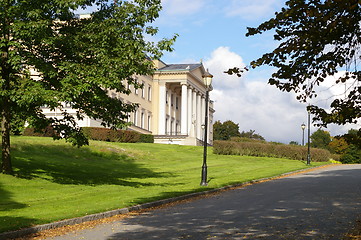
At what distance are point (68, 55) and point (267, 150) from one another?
3235 cm

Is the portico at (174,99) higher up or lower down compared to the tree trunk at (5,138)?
higher up

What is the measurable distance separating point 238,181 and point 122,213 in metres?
11.1

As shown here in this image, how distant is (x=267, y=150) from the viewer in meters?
48.1

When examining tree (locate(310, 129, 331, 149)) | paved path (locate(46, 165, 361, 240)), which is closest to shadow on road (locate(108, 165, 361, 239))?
paved path (locate(46, 165, 361, 240))

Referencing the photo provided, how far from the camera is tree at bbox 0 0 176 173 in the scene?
17.2 metres

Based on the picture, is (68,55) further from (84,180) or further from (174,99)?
(174,99)

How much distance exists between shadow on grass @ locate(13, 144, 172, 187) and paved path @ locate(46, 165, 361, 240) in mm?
8217

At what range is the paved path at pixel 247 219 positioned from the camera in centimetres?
963

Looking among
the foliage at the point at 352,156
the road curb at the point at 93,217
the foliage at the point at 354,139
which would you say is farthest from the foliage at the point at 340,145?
the road curb at the point at 93,217

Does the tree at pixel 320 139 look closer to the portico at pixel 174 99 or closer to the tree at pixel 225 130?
the tree at pixel 225 130

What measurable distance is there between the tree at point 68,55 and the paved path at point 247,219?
20.3 ft

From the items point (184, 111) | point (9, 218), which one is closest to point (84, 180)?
point (9, 218)

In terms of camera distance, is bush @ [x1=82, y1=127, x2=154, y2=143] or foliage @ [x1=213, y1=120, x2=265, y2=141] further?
foliage @ [x1=213, y1=120, x2=265, y2=141]

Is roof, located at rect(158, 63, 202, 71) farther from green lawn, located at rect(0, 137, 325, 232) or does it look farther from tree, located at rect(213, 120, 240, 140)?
tree, located at rect(213, 120, 240, 140)
